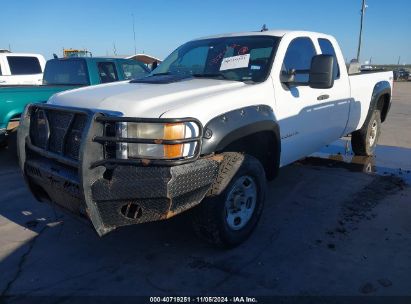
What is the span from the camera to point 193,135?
2.91 m

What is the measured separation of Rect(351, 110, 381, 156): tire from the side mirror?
2.91m

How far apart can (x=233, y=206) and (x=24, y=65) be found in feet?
34.0

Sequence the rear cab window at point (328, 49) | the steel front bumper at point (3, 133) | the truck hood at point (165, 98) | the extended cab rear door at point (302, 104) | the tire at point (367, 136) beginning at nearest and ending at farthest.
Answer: the truck hood at point (165, 98)
the extended cab rear door at point (302, 104)
the rear cab window at point (328, 49)
the steel front bumper at point (3, 133)
the tire at point (367, 136)

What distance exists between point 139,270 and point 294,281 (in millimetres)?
1244

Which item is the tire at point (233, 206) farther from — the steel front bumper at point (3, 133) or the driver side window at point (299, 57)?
the steel front bumper at point (3, 133)

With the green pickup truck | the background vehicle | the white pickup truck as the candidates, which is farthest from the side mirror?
the background vehicle

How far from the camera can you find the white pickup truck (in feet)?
9.09

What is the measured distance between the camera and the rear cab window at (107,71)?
7422 mm

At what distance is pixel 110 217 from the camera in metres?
2.84

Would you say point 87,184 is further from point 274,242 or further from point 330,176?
point 330,176

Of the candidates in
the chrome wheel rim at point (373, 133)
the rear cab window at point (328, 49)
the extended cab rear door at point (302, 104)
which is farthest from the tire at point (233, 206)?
the chrome wheel rim at point (373, 133)

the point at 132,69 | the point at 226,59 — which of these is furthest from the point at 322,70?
the point at 132,69

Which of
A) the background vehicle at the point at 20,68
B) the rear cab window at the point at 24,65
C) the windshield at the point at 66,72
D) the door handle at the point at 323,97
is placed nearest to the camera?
the door handle at the point at 323,97

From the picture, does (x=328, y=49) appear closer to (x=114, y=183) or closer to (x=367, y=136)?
(x=367, y=136)
